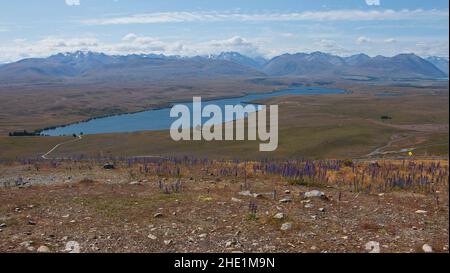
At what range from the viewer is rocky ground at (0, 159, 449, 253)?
11.1m

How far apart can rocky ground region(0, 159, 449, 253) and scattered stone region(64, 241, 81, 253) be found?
0.03 m

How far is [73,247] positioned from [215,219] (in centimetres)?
438

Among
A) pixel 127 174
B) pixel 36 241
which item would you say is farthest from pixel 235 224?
pixel 127 174

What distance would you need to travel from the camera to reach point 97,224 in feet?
43.0

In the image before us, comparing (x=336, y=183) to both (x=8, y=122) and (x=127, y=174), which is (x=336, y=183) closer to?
(x=127, y=174)

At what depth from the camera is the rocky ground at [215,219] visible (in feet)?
36.4

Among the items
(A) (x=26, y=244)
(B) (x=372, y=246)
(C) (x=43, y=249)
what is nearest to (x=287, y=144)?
(B) (x=372, y=246)

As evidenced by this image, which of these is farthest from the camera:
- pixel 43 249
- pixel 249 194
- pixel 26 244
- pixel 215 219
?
pixel 249 194

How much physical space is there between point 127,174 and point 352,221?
46.2 ft

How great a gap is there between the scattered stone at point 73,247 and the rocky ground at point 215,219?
26 millimetres

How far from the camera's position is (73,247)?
11078mm

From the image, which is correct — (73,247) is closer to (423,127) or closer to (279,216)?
(279,216)

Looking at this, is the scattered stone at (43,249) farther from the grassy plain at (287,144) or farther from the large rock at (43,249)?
the grassy plain at (287,144)

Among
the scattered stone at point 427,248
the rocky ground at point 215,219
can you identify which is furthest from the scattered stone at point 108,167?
the scattered stone at point 427,248
